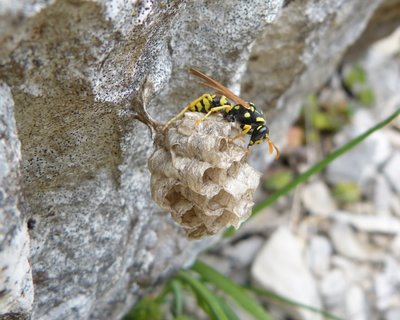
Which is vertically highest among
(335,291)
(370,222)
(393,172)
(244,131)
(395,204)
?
(393,172)

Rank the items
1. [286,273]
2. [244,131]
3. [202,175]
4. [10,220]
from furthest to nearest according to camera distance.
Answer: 1. [286,273]
2. [244,131]
3. [202,175]
4. [10,220]

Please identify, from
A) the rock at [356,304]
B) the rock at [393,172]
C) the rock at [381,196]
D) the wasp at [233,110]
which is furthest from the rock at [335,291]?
the wasp at [233,110]

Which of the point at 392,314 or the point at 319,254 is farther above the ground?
the point at 319,254

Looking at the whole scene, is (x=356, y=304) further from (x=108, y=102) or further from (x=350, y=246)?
(x=108, y=102)

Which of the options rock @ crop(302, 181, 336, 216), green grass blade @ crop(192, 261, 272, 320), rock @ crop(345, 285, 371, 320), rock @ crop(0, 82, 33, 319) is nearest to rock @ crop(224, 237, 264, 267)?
rock @ crop(302, 181, 336, 216)

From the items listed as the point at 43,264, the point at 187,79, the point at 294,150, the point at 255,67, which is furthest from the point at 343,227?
the point at 43,264

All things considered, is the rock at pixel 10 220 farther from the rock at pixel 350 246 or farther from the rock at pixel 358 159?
the rock at pixel 358 159

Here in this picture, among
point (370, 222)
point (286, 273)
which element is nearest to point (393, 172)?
point (370, 222)

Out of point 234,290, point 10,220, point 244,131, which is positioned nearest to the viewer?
point 10,220

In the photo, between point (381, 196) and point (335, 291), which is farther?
point (381, 196)
